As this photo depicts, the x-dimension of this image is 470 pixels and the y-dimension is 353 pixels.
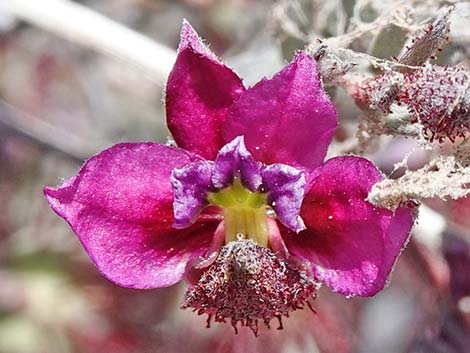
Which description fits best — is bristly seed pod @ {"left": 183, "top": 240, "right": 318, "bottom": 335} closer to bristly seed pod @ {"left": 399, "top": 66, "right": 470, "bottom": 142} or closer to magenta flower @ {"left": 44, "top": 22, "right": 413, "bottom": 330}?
magenta flower @ {"left": 44, "top": 22, "right": 413, "bottom": 330}

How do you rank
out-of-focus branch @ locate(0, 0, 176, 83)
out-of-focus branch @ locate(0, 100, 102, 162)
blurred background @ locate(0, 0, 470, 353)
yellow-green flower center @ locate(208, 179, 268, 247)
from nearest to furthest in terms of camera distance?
yellow-green flower center @ locate(208, 179, 268, 247) → blurred background @ locate(0, 0, 470, 353) → out-of-focus branch @ locate(0, 0, 176, 83) → out-of-focus branch @ locate(0, 100, 102, 162)

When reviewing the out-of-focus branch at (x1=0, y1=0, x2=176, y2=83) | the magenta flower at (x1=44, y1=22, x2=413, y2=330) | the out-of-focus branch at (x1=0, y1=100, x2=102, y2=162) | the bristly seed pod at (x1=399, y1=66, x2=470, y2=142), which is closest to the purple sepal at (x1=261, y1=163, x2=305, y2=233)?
the magenta flower at (x1=44, y1=22, x2=413, y2=330)

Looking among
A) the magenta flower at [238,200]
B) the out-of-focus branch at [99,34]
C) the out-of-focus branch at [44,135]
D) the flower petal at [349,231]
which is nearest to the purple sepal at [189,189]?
the magenta flower at [238,200]

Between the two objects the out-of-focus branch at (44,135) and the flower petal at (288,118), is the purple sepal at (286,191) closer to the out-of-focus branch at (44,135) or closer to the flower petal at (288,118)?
the flower petal at (288,118)

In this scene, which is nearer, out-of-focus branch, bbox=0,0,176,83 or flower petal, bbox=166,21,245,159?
flower petal, bbox=166,21,245,159

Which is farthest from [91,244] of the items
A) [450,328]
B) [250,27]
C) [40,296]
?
[250,27]

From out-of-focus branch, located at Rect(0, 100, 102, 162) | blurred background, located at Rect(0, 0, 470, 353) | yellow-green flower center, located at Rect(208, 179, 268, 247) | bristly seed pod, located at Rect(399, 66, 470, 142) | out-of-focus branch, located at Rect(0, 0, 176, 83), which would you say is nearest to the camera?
bristly seed pod, located at Rect(399, 66, 470, 142)

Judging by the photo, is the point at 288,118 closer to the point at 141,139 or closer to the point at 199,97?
the point at 199,97

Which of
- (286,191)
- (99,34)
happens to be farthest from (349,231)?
(99,34)
